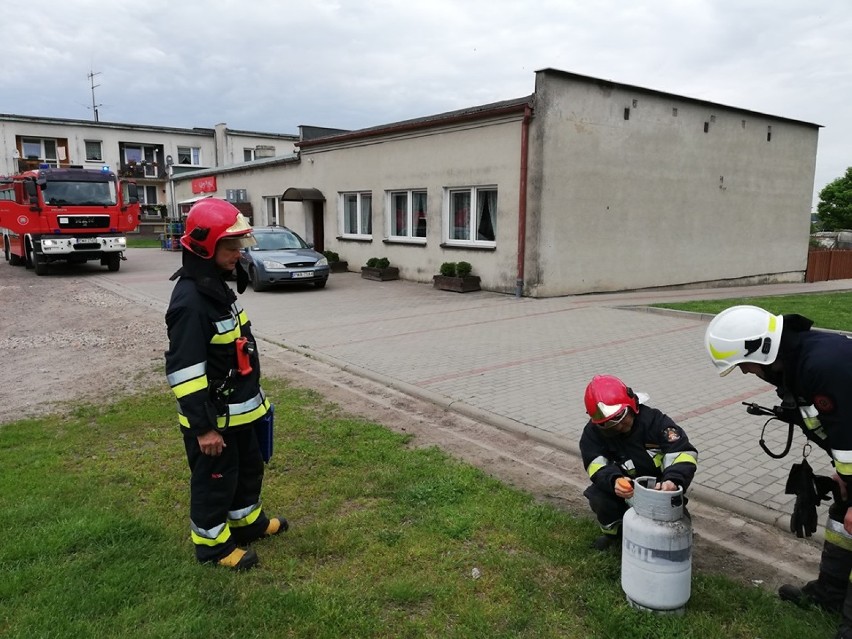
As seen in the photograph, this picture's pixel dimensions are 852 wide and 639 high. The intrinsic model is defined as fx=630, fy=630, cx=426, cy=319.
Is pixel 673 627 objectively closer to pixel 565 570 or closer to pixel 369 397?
pixel 565 570

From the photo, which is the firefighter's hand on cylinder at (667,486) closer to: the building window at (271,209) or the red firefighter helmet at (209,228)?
the red firefighter helmet at (209,228)

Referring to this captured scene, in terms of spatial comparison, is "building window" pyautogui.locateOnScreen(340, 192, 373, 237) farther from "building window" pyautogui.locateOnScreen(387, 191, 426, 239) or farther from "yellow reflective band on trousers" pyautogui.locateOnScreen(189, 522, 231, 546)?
"yellow reflective band on trousers" pyautogui.locateOnScreen(189, 522, 231, 546)

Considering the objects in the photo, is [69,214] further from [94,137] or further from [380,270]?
[94,137]

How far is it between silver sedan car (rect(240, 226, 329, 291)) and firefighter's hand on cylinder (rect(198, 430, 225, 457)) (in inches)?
498

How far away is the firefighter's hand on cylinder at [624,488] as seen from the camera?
10.2 ft

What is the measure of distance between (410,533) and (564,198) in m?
12.0

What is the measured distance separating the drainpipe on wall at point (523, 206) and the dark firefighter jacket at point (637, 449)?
11.2m

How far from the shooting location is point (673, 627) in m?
2.88

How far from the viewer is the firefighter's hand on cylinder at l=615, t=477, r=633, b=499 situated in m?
3.11

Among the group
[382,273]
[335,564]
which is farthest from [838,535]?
[382,273]

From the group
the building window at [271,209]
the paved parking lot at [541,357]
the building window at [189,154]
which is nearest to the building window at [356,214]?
the paved parking lot at [541,357]

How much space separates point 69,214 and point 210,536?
19.1m

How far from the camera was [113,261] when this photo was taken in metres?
21.0

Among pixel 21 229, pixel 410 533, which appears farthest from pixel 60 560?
pixel 21 229
